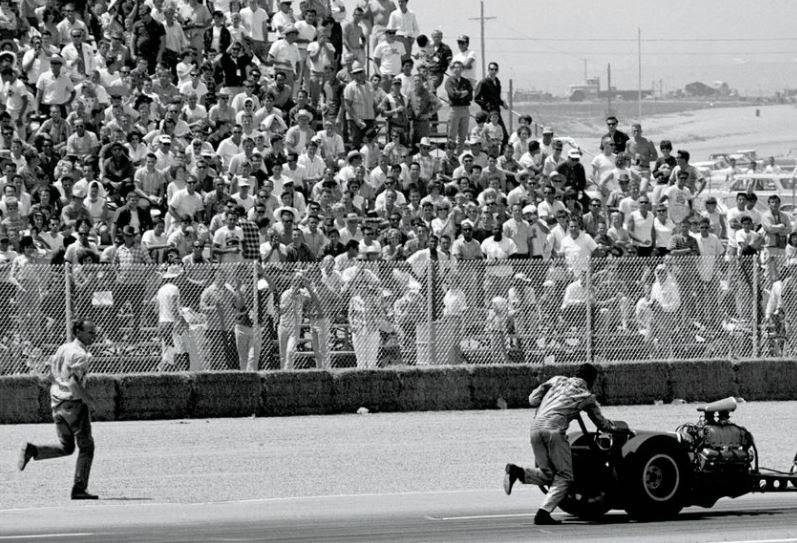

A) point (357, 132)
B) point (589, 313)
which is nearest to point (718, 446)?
point (589, 313)

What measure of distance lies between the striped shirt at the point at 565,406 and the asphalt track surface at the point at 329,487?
2.68ft

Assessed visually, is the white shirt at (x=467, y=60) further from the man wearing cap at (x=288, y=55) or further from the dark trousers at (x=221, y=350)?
the dark trousers at (x=221, y=350)

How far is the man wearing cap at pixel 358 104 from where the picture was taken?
25.6 meters

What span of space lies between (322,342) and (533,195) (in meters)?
5.09

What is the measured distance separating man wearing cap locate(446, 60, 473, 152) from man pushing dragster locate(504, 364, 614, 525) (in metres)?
14.3

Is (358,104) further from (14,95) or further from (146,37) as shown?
(14,95)

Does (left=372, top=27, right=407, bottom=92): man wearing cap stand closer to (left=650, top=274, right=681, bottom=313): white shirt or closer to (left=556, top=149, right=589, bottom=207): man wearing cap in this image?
(left=556, top=149, right=589, bottom=207): man wearing cap

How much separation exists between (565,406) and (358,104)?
44.9 ft

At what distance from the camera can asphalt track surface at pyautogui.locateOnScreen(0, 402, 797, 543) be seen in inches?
483

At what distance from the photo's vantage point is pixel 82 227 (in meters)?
20.5

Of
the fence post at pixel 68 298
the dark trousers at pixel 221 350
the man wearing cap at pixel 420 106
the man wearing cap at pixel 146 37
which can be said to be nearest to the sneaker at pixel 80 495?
the fence post at pixel 68 298

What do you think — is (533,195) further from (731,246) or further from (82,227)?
(82,227)

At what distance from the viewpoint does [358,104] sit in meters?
25.6

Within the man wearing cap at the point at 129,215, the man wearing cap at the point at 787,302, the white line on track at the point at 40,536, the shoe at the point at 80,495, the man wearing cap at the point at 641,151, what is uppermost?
the man wearing cap at the point at 641,151
